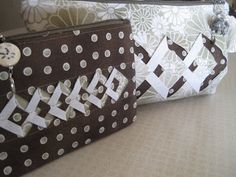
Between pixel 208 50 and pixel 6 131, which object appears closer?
pixel 6 131

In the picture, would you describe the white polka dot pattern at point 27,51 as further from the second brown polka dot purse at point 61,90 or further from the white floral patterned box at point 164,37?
the white floral patterned box at point 164,37

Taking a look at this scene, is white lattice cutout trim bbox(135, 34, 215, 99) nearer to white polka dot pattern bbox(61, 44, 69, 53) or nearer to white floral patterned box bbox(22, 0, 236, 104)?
white floral patterned box bbox(22, 0, 236, 104)

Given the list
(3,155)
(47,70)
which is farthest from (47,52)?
(3,155)

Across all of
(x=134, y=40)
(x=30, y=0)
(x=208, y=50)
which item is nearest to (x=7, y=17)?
(x=30, y=0)

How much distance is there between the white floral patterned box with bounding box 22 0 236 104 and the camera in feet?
1.53

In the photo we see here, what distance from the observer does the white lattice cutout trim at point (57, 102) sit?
0.35 m

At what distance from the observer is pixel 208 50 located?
558 mm

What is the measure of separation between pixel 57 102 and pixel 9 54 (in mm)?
96

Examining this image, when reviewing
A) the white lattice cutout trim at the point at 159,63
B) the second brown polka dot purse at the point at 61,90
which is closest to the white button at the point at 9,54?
the second brown polka dot purse at the point at 61,90

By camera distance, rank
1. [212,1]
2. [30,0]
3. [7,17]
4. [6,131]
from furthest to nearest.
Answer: [7,17] → [212,1] → [30,0] → [6,131]

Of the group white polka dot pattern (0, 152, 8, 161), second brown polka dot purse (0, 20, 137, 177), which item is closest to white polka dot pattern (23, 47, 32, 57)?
second brown polka dot purse (0, 20, 137, 177)

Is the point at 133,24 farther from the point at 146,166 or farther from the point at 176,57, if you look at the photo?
the point at 146,166

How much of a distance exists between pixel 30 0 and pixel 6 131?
235mm

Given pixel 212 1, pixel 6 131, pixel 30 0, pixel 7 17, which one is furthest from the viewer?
pixel 7 17
